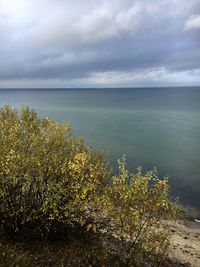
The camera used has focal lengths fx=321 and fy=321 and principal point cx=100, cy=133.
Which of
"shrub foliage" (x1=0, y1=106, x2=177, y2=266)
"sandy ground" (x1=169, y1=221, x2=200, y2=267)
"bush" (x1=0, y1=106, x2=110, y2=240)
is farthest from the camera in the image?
"sandy ground" (x1=169, y1=221, x2=200, y2=267)

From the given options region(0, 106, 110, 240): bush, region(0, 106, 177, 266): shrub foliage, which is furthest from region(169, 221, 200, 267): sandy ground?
region(0, 106, 110, 240): bush

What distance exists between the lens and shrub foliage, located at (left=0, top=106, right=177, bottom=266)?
22969 millimetres

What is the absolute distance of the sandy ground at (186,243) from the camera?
33469mm

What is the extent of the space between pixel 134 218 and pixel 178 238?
21.6 m

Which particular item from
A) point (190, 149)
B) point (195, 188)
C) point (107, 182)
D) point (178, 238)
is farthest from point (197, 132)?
point (107, 182)

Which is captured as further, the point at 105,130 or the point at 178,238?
the point at 105,130

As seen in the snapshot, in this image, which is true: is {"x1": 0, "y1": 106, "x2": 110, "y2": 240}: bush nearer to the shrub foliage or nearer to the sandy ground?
the shrub foliage

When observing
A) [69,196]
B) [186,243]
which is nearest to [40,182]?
[69,196]

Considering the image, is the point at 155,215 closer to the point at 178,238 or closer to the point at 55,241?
the point at 55,241

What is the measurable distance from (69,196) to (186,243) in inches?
804

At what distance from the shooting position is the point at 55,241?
27.8 metres

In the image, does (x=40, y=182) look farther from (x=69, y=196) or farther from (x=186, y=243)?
(x=186, y=243)

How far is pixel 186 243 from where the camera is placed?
130 ft

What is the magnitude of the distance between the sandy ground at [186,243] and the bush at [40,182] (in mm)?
13330
